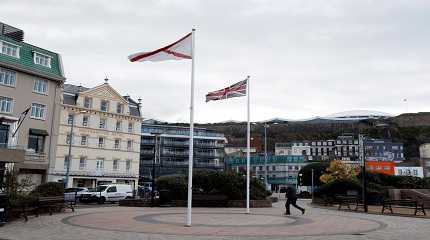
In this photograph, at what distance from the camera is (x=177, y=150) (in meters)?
108

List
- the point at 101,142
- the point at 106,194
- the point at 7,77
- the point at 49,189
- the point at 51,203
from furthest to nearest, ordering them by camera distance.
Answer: the point at 101,142 < the point at 7,77 < the point at 106,194 < the point at 49,189 < the point at 51,203

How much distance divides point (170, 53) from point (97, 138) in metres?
45.5

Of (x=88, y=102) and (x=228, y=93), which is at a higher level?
(x=88, y=102)

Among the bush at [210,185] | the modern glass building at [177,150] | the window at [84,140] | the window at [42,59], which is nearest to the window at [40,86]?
the window at [42,59]

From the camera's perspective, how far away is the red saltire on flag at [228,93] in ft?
73.1

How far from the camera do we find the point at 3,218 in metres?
15.1

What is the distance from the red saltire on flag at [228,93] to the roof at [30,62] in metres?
27.3

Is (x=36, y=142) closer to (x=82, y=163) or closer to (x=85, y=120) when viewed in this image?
(x=82, y=163)

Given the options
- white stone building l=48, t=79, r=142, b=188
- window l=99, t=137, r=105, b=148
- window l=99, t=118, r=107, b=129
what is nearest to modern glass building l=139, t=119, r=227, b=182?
white stone building l=48, t=79, r=142, b=188

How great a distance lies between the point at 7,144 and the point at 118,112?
24.1 metres

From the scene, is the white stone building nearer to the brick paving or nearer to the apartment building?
the apartment building

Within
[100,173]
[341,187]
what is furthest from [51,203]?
[100,173]

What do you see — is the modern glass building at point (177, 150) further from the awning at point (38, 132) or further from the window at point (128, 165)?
the awning at point (38, 132)

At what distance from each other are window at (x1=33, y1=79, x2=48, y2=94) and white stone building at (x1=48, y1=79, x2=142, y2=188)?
9.96 metres
